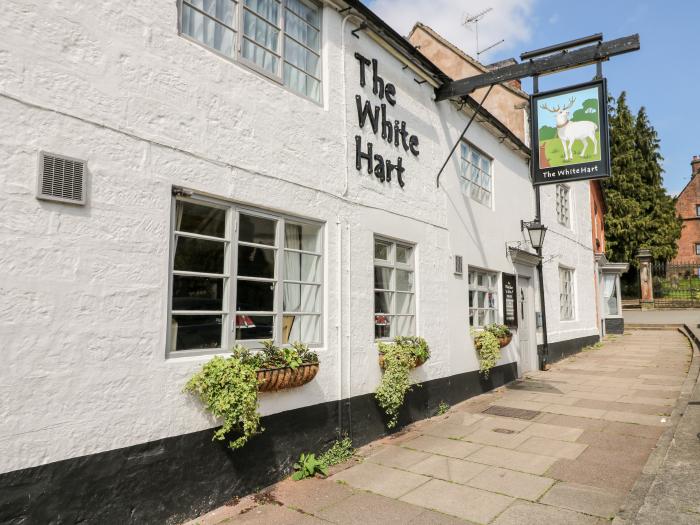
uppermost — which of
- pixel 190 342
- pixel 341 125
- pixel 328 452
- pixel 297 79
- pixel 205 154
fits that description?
pixel 297 79

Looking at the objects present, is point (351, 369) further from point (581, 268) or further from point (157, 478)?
point (581, 268)

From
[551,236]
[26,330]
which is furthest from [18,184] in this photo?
[551,236]

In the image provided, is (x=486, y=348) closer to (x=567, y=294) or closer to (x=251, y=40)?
(x=251, y=40)

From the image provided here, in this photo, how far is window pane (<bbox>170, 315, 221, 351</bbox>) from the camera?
429 cm

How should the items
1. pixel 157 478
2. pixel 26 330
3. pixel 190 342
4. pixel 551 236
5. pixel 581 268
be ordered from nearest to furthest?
pixel 26 330 → pixel 157 478 → pixel 190 342 → pixel 551 236 → pixel 581 268

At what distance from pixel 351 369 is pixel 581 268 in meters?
12.6

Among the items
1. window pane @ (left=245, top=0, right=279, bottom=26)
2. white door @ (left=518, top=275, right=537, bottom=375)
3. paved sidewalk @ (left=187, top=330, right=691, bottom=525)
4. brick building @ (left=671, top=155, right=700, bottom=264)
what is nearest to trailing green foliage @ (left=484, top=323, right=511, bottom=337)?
paved sidewalk @ (left=187, top=330, right=691, bottom=525)

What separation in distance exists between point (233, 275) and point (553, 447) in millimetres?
4290

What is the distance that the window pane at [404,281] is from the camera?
23.9ft

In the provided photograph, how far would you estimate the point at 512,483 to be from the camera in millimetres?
4883

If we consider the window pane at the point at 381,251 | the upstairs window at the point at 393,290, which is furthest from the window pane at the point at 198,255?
the window pane at the point at 381,251

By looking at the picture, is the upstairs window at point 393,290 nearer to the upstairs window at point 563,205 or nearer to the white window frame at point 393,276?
the white window frame at point 393,276

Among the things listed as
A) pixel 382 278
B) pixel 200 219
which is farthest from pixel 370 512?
pixel 382 278

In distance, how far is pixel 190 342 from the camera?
439cm
